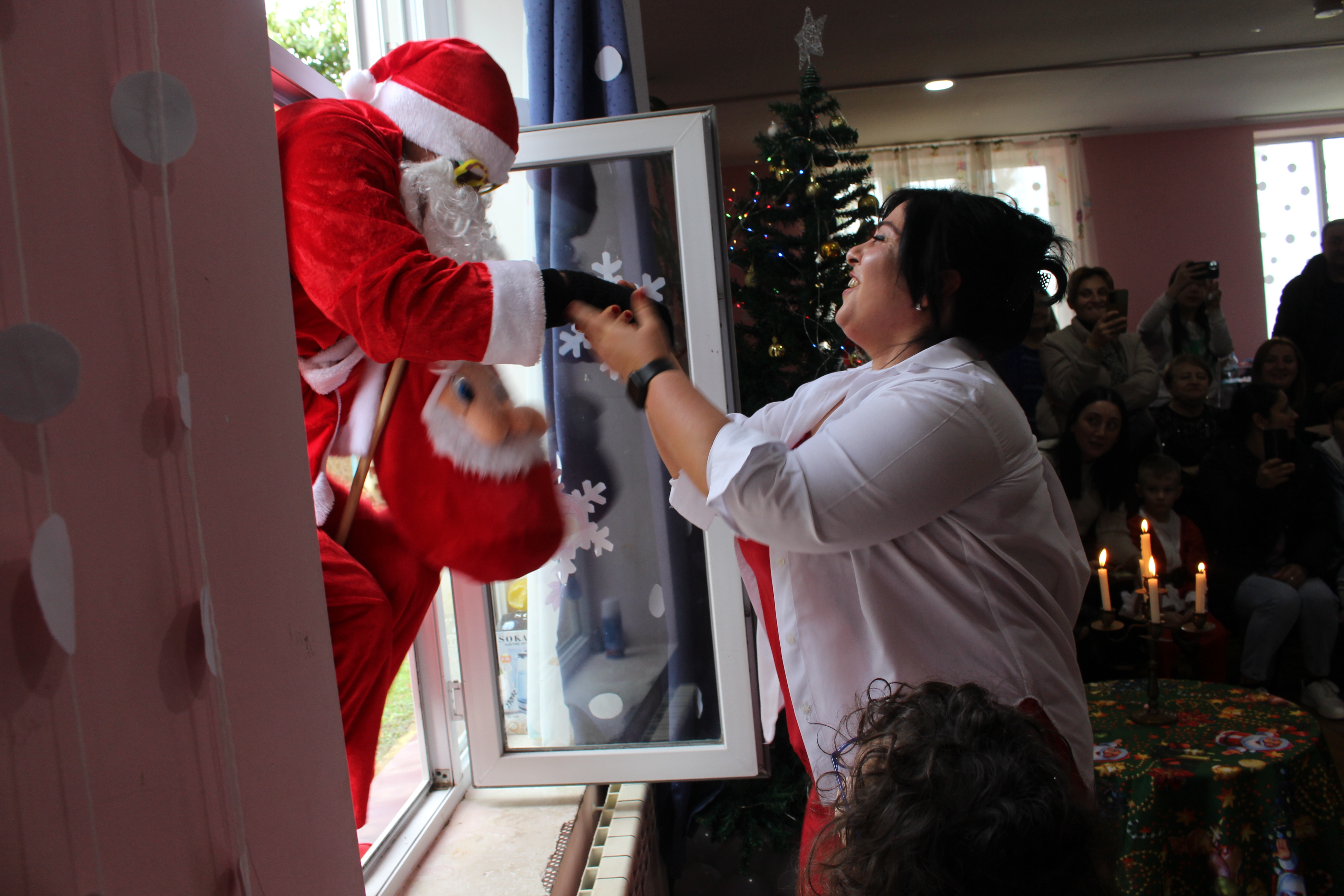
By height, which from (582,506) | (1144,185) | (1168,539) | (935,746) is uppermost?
(1144,185)

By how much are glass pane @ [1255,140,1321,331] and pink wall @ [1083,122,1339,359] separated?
0.22 m

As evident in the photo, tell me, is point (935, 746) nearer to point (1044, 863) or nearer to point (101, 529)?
point (1044, 863)

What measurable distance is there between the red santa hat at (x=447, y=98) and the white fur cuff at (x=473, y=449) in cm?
29

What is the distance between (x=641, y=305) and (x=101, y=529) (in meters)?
0.61

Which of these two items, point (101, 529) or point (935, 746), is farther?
point (935, 746)

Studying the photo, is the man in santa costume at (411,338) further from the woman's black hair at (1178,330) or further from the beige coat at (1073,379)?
the woman's black hair at (1178,330)

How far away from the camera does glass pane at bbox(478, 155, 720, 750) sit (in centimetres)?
168

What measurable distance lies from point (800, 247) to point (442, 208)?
1.46 m

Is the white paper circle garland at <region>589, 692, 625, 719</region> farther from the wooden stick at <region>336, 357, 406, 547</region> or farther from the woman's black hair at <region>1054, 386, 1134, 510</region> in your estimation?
the woman's black hair at <region>1054, 386, 1134, 510</region>

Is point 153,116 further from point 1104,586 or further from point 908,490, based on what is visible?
point 1104,586

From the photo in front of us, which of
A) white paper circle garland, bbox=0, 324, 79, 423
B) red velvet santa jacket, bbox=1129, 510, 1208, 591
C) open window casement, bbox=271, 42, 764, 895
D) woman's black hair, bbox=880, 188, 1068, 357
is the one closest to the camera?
white paper circle garland, bbox=0, 324, 79, 423

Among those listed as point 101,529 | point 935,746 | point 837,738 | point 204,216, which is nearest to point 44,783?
point 101,529

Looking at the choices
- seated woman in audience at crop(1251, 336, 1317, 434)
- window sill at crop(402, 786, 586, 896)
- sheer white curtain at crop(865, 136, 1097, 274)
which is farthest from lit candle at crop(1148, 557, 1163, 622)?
sheer white curtain at crop(865, 136, 1097, 274)

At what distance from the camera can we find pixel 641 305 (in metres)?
0.98
